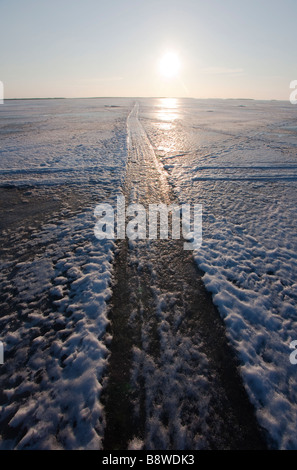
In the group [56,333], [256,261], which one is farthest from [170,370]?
[256,261]

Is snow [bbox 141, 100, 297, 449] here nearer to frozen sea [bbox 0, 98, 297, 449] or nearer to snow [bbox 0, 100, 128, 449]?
frozen sea [bbox 0, 98, 297, 449]

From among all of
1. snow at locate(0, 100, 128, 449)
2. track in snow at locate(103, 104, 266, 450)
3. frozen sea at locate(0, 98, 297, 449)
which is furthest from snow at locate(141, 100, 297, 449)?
snow at locate(0, 100, 128, 449)

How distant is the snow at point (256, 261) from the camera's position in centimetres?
194

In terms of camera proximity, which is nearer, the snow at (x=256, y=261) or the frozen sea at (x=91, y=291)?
the frozen sea at (x=91, y=291)

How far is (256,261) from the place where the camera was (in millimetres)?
3330

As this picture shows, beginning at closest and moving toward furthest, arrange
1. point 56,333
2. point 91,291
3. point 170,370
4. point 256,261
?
1. point 170,370
2. point 56,333
3. point 91,291
4. point 256,261

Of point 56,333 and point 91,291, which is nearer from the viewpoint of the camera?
point 56,333

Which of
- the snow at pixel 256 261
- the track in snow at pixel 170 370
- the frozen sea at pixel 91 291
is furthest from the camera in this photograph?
the snow at pixel 256 261

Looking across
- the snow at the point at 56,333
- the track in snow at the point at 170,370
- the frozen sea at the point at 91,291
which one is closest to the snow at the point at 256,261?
the frozen sea at the point at 91,291

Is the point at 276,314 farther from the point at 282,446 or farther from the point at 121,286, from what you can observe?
the point at 121,286

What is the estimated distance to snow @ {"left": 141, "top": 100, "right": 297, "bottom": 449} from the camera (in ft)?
6.38

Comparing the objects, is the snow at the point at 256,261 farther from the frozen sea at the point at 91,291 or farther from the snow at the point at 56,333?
the snow at the point at 56,333

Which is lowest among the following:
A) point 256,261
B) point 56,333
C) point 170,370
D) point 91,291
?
point 170,370

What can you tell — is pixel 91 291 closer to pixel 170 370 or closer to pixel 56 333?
pixel 56 333
